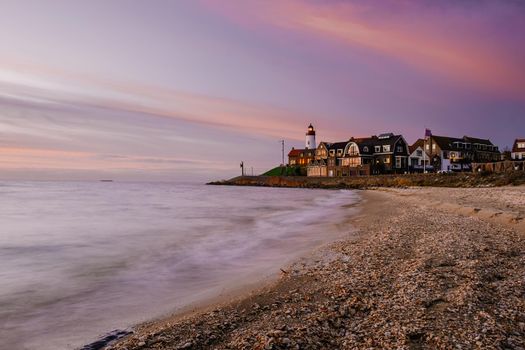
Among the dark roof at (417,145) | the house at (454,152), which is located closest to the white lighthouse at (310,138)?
the dark roof at (417,145)

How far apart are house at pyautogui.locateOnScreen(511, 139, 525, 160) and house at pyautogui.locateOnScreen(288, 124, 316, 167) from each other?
184 feet

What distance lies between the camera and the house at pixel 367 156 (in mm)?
90750

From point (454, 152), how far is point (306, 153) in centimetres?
4732

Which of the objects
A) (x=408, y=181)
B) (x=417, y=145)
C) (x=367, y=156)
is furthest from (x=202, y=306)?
(x=417, y=145)

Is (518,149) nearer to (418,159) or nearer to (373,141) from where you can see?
(418,159)

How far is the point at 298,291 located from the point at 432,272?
2905 millimetres

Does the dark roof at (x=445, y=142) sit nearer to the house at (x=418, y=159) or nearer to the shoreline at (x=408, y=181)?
the house at (x=418, y=159)

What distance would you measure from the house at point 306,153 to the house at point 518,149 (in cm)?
5620

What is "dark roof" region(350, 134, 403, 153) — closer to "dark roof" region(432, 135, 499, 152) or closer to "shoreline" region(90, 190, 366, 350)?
"dark roof" region(432, 135, 499, 152)

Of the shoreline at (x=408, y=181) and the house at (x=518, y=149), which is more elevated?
the house at (x=518, y=149)

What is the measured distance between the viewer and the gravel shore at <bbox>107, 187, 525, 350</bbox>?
179 inches

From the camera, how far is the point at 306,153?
407 feet

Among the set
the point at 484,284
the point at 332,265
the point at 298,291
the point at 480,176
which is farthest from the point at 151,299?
the point at 480,176

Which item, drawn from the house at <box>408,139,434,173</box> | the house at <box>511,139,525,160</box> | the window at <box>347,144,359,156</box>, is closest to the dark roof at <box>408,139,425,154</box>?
the house at <box>408,139,434,173</box>
